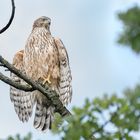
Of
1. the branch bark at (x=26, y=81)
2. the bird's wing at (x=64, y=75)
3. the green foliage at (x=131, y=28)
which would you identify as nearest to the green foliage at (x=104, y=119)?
the green foliage at (x=131, y=28)

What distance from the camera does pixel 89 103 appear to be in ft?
12.1

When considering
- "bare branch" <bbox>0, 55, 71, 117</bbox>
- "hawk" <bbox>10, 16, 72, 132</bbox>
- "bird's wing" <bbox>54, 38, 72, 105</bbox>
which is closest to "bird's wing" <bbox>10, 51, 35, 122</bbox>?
"hawk" <bbox>10, 16, 72, 132</bbox>

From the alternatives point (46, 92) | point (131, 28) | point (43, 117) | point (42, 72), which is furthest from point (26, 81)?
point (131, 28)

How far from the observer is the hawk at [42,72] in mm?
11173

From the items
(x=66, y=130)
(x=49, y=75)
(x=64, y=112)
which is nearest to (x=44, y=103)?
(x=49, y=75)

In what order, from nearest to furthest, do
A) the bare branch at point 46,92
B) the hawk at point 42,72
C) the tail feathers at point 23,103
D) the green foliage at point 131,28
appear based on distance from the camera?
the green foliage at point 131,28 < the bare branch at point 46,92 < the tail feathers at point 23,103 < the hawk at point 42,72

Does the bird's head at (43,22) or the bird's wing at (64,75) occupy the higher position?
Result: the bird's head at (43,22)

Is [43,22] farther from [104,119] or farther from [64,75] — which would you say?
[104,119]

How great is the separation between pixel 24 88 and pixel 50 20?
571cm

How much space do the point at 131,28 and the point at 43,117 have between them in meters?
8.15

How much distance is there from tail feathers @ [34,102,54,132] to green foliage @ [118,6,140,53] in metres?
7.77

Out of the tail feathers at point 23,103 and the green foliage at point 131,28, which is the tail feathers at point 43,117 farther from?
the green foliage at point 131,28

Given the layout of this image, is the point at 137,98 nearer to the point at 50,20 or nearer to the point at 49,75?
the point at 49,75

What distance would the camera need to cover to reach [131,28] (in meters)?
3.15
